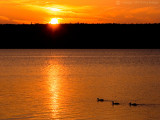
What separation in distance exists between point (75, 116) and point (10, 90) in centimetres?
1152

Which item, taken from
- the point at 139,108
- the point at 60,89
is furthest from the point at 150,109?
the point at 60,89

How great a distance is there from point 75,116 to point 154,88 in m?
13.6

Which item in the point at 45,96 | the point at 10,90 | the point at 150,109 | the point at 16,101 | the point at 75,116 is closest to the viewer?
the point at 75,116

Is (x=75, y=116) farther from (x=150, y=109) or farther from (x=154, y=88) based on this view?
(x=154, y=88)

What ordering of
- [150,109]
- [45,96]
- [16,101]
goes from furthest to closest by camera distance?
[45,96] → [16,101] → [150,109]

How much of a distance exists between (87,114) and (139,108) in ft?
11.9

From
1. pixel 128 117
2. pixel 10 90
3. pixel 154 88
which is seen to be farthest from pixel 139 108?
pixel 10 90

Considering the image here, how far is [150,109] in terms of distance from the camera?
23781 mm

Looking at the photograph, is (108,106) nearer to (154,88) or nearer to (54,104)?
(54,104)

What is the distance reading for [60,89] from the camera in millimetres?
32906

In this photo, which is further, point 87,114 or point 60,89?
point 60,89

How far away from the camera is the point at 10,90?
31953 millimetres

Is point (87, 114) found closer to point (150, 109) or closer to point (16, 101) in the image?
point (150, 109)

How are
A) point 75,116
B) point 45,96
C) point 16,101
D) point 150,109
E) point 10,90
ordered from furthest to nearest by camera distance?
point 10,90
point 45,96
point 16,101
point 150,109
point 75,116
